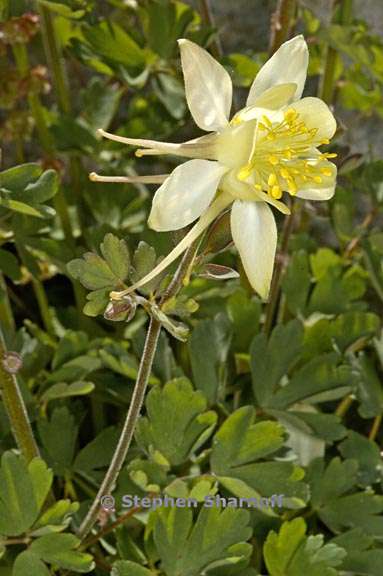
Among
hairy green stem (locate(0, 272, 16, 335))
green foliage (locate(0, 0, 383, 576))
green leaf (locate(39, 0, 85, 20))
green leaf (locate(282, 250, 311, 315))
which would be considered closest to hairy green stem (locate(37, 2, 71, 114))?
green foliage (locate(0, 0, 383, 576))

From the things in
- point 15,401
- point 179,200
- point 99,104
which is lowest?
point 15,401

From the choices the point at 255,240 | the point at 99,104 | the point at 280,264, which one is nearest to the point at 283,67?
the point at 255,240

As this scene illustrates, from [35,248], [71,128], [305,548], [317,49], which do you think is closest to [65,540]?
[305,548]

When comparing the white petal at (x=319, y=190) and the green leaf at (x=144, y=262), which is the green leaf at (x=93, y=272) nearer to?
the green leaf at (x=144, y=262)

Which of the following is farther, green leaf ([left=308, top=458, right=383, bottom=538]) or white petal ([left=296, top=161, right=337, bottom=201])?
green leaf ([left=308, top=458, right=383, bottom=538])

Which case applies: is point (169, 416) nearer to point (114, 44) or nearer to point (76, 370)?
point (76, 370)

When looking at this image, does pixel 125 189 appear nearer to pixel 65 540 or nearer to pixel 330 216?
pixel 330 216

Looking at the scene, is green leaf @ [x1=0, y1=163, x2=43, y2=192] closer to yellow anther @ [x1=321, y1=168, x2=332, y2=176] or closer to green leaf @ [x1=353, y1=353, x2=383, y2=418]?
yellow anther @ [x1=321, y1=168, x2=332, y2=176]
